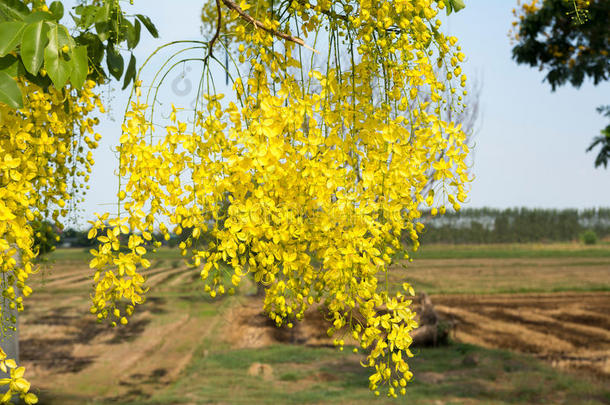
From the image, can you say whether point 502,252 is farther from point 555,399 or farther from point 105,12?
point 105,12

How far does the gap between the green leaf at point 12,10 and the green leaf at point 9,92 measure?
308mm

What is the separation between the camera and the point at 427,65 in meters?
1.68

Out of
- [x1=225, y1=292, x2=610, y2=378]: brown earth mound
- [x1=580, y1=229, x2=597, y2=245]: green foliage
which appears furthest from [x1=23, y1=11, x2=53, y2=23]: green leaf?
[x1=580, y1=229, x2=597, y2=245]: green foliage

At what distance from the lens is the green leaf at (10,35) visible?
4.96 ft

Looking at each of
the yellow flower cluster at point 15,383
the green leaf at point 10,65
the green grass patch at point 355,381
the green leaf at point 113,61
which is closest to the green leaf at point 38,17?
the green leaf at point 10,65

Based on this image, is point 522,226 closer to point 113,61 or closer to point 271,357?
point 271,357

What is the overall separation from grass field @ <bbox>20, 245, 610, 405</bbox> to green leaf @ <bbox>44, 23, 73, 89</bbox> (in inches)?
51.2

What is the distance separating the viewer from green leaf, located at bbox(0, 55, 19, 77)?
167 centimetres

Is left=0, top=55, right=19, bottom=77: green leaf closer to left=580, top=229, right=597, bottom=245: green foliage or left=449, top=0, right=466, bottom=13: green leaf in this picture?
left=449, top=0, right=466, bottom=13: green leaf

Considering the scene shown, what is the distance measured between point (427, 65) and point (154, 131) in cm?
83

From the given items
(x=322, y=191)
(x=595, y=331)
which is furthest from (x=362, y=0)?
(x=595, y=331)

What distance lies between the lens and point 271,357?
8281mm

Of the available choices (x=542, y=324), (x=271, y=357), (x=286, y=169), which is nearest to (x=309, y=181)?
(x=286, y=169)

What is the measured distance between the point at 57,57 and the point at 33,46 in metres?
0.07
